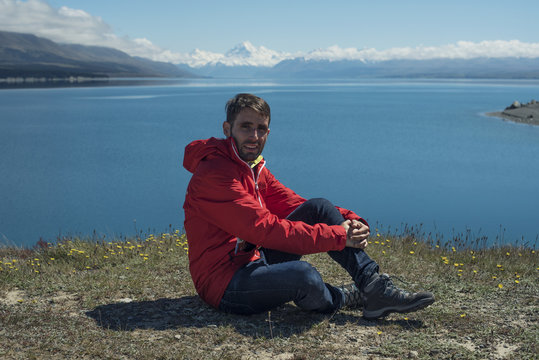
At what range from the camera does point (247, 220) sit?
13.8 ft

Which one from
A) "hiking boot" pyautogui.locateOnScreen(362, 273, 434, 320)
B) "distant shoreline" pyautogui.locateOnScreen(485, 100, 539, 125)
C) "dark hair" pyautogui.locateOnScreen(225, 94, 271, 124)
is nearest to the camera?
"dark hair" pyautogui.locateOnScreen(225, 94, 271, 124)

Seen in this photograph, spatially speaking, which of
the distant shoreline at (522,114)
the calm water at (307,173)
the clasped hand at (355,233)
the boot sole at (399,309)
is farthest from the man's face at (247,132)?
the distant shoreline at (522,114)

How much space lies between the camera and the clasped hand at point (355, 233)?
176 inches

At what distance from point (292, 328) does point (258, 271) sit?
2.30 ft

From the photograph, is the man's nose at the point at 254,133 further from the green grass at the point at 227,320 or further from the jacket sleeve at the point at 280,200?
the green grass at the point at 227,320

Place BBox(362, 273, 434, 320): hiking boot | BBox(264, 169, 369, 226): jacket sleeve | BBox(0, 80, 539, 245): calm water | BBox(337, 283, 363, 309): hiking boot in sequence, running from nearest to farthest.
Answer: BBox(362, 273, 434, 320): hiking boot, BBox(337, 283, 363, 309): hiking boot, BBox(264, 169, 369, 226): jacket sleeve, BBox(0, 80, 539, 245): calm water

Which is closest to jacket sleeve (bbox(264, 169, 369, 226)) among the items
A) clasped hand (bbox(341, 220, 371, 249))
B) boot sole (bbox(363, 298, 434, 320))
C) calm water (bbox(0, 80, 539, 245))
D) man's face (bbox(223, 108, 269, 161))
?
clasped hand (bbox(341, 220, 371, 249))

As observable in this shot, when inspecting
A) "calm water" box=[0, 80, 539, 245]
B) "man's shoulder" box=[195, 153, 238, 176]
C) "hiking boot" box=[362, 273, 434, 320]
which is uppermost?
"man's shoulder" box=[195, 153, 238, 176]

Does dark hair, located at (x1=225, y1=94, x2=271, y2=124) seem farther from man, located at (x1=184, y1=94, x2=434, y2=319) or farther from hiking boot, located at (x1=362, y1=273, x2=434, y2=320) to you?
hiking boot, located at (x1=362, y1=273, x2=434, y2=320)

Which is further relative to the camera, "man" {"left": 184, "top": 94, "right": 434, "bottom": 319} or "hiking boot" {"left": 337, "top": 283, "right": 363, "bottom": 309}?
"hiking boot" {"left": 337, "top": 283, "right": 363, "bottom": 309}

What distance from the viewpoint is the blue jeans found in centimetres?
447

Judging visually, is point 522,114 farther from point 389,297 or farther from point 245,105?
point 245,105

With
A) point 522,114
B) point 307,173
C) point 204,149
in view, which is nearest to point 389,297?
point 204,149

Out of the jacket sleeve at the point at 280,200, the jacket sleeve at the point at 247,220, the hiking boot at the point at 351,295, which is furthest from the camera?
the jacket sleeve at the point at 280,200
